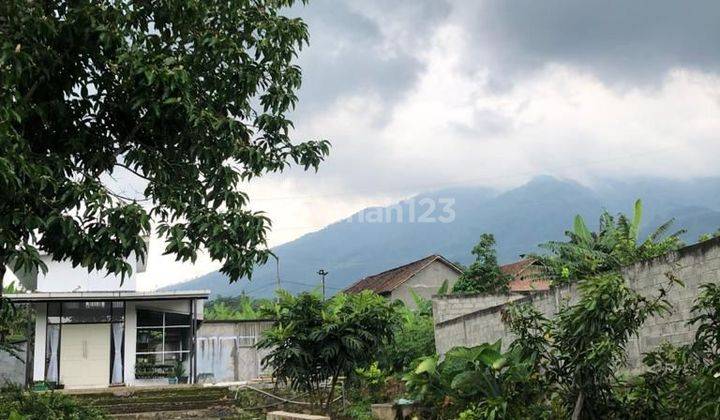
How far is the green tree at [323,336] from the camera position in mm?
13492

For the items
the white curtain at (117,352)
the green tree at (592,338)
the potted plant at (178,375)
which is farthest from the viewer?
the white curtain at (117,352)

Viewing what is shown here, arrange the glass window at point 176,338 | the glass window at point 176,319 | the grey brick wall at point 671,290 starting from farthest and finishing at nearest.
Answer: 1. the glass window at point 176,338
2. the glass window at point 176,319
3. the grey brick wall at point 671,290

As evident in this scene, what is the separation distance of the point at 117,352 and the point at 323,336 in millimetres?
13894

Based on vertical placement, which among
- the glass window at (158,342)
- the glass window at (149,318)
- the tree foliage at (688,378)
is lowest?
the tree foliage at (688,378)

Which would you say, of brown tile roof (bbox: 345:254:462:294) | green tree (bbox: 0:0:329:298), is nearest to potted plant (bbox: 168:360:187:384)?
brown tile roof (bbox: 345:254:462:294)

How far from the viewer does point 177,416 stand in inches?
712

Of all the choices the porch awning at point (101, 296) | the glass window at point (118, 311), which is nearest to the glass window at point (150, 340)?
the glass window at point (118, 311)

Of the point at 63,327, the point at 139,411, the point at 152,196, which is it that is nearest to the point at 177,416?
the point at 139,411

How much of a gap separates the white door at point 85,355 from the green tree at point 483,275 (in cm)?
1222

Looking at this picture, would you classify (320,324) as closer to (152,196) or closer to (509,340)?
(509,340)

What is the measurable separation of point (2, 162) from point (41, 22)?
6.22 feet

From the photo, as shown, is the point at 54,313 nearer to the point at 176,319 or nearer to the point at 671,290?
the point at 176,319

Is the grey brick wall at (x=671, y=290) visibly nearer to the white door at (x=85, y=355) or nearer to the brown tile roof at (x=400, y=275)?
the white door at (x=85, y=355)

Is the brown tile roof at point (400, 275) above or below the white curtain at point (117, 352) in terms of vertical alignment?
above
